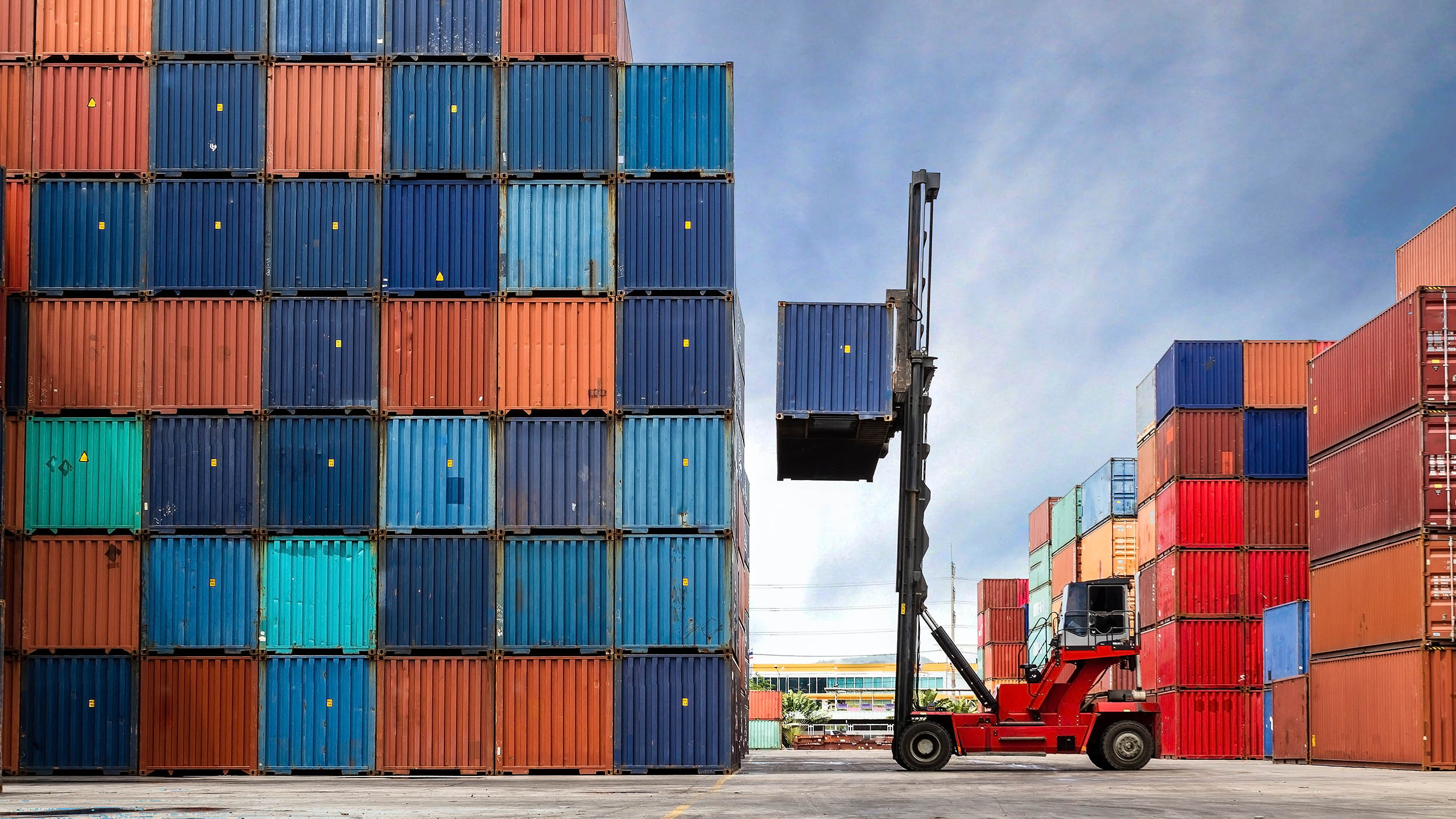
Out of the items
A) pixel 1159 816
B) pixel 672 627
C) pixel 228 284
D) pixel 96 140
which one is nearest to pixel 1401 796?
pixel 1159 816

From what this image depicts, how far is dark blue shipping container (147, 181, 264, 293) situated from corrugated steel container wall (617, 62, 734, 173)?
24.5 feet

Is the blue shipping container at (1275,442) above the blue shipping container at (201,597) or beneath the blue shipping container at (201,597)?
above

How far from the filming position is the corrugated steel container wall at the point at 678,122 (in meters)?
32.2

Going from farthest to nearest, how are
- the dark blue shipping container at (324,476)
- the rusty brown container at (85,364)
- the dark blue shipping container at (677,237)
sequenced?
the rusty brown container at (85,364)
the dark blue shipping container at (677,237)
the dark blue shipping container at (324,476)

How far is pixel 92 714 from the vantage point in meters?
31.0

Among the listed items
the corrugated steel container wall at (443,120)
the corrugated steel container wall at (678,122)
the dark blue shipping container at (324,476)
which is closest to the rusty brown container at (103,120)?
the corrugated steel container wall at (443,120)

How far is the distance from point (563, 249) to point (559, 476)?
4.50m

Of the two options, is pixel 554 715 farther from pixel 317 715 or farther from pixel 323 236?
pixel 323 236

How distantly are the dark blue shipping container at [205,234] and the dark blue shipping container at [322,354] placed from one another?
1.38 meters

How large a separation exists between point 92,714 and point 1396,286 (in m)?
32.5

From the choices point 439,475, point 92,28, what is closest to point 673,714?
point 439,475

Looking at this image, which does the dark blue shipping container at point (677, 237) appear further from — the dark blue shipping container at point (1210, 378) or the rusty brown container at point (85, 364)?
the dark blue shipping container at point (1210, 378)

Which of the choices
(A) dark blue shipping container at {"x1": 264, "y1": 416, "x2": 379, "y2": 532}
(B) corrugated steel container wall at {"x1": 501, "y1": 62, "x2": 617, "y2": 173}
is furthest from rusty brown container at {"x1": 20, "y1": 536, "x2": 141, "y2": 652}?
(B) corrugated steel container wall at {"x1": 501, "y1": 62, "x2": 617, "y2": 173}

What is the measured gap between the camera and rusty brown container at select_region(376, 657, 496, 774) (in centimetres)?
3073
